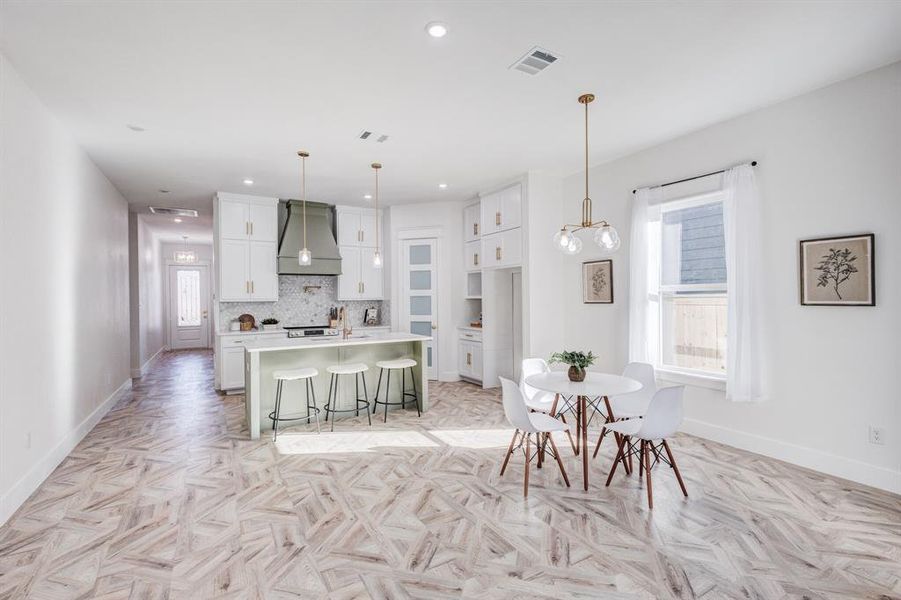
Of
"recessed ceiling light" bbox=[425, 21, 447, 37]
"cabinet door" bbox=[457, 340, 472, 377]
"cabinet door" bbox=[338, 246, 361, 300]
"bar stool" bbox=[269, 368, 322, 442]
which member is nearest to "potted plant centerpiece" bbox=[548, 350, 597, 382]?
"recessed ceiling light" bbox=[425, 21, 447, 37]

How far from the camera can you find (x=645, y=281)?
4480 mm

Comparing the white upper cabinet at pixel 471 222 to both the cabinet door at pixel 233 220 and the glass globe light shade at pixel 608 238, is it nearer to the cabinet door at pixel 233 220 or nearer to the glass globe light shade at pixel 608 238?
the cabinet door at pixel 233 220

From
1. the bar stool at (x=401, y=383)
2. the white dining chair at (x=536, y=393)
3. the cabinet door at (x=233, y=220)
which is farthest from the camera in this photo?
the cabinet door at (x=233, y=220)

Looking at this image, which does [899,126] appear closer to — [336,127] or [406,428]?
[336,127]

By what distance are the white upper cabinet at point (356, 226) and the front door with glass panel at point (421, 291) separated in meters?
0.67

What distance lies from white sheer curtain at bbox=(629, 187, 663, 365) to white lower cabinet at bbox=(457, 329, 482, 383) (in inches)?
99.5

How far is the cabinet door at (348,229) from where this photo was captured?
7050 millimetres

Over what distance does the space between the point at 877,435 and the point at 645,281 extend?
6.86 ft

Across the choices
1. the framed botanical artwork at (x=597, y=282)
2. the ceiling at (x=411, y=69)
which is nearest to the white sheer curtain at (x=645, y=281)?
the framed botanical artwork at (x=597, y=282)

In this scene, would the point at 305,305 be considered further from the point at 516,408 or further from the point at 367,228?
the point at 516,408

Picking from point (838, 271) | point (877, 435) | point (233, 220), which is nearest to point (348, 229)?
point (233, 220)

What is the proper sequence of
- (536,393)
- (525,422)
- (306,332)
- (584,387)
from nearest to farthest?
(525,422) < (584,387) < (536,393) < (306,332)

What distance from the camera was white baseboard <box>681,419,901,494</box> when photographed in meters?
3.02

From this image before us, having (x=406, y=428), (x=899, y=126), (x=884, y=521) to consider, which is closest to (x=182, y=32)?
(x=406, y=428)
